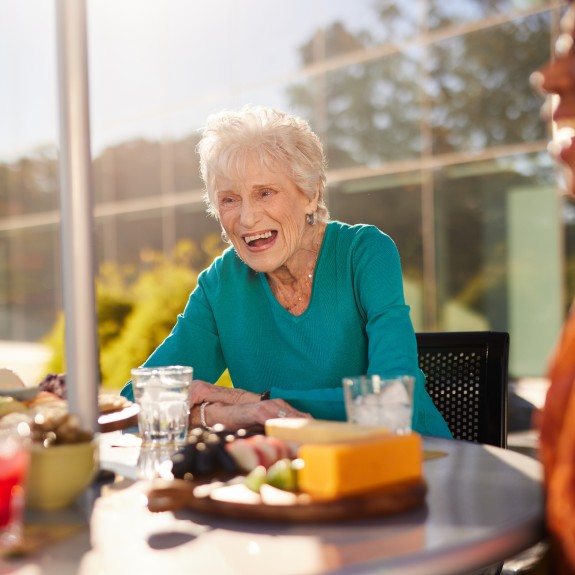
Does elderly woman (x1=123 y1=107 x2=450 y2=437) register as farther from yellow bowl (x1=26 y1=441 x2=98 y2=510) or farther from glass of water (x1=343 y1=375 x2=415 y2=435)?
yellow bowl (x1=26 y1=441 x2=98 y2=510)

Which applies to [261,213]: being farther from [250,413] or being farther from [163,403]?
[163,403]

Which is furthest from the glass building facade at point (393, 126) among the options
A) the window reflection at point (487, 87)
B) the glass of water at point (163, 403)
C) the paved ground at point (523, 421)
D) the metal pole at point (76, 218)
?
the metal pole at point (76, 218)

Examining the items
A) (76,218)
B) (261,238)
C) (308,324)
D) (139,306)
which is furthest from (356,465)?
(139,306)

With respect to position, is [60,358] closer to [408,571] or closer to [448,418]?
[448,418]

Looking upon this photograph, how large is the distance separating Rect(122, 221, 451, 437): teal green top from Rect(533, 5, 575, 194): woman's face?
1.00m

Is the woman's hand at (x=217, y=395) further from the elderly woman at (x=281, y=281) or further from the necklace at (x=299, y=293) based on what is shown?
the necklace at (x=299, y=293)

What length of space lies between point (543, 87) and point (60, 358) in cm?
816

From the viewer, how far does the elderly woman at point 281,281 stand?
256 cm

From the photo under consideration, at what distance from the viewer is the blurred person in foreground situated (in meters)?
1.14

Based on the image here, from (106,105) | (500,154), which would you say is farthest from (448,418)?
(106,105)

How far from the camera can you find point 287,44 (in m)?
8.68

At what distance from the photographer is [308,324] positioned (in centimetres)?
261

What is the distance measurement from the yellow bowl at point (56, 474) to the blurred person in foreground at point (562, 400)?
71 cm

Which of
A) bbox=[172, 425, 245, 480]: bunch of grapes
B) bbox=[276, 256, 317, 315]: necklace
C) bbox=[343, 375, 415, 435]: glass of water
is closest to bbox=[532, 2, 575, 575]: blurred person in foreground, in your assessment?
bbox=[343, 375, 415, 435]: glass of water
